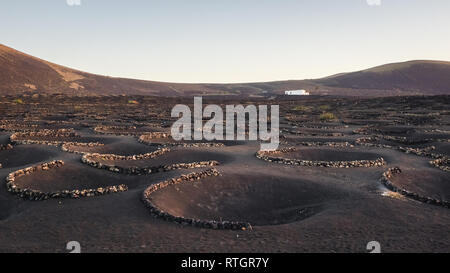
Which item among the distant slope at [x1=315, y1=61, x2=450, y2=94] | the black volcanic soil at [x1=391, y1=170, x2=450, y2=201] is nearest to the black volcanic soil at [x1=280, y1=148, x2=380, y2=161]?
the black volcanic soil at [x1=391, y1=170, x2=450, y2=201]

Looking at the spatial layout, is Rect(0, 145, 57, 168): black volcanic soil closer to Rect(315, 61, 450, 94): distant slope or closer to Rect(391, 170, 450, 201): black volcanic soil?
Rect(391, 170, 450, 201): black volcanic soil

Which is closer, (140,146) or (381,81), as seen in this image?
(140,146)

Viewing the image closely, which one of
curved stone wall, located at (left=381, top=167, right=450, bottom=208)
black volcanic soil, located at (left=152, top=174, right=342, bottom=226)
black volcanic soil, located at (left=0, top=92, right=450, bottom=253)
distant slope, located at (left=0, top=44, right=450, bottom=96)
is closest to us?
black volcanic soil, located at (left=0, top=92, right=450, bottom=253)

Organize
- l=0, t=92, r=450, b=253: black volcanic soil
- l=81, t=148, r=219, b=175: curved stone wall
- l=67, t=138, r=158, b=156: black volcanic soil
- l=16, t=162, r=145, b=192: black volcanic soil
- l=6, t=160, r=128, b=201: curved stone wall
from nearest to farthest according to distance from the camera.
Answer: l=0, t=92, r=450, b=253: black volcanic soil, l=6, t=160, r=128, b=201: curved stone wall, l=16, t=162, r=145, b=192: black volcanic soil, l=81, t=148, r=219, b=175: curved stone wall, l=67, t=138, r=158, b=156: black volcanic soil

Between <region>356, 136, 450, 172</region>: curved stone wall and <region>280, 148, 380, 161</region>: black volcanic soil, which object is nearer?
Result: <region>356, 136, 450, 172</region>: curved stone wall

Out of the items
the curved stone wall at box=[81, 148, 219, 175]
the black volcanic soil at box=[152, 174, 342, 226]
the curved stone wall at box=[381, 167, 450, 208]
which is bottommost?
the black volcanic soil at box=[152, 174, 342, 226]
